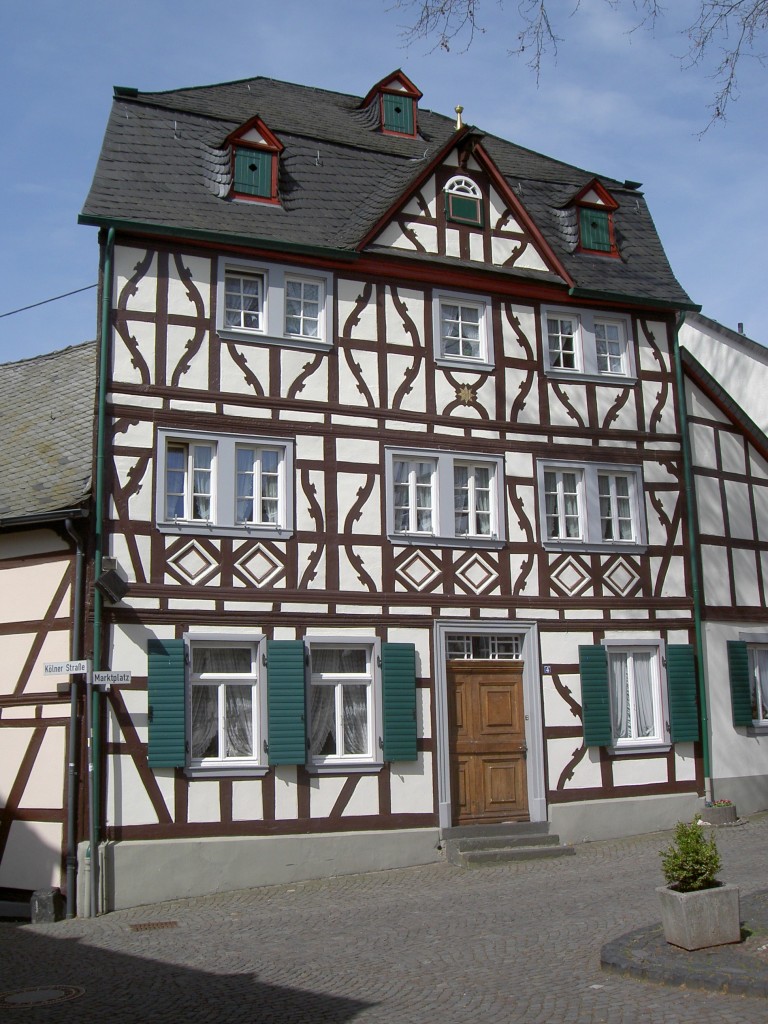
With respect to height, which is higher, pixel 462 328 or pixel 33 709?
pixel 462 328

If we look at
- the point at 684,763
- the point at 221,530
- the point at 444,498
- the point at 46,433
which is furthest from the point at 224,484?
the point at 684,763

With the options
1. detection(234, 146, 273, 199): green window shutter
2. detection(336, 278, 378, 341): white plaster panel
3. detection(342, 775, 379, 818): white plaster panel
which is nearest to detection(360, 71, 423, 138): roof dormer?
detection(234, 146, 273, 199): green window shutter

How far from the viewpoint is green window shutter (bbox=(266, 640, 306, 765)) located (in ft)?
49.2

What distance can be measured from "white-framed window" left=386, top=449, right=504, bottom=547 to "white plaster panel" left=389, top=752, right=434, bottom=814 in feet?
10.3

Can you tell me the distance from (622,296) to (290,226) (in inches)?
221

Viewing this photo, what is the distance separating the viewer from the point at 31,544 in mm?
15125

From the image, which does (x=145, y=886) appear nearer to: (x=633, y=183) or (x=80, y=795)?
(x=80, y=795)

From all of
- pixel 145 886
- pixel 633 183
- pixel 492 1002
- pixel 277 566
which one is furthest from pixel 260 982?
pixel 633 183

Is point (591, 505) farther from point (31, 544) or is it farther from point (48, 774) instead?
point (48, 774)

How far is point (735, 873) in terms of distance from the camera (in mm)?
12945

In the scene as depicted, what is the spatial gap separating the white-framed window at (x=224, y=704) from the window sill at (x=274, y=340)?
4.22 m

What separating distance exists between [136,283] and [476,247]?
5.52 meters

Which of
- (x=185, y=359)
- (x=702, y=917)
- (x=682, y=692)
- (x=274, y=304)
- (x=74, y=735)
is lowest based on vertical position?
(x=702, y=917)

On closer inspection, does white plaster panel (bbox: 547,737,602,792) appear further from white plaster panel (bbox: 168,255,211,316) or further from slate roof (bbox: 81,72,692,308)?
white plaster panel (bbox: 168,255,211,316)
